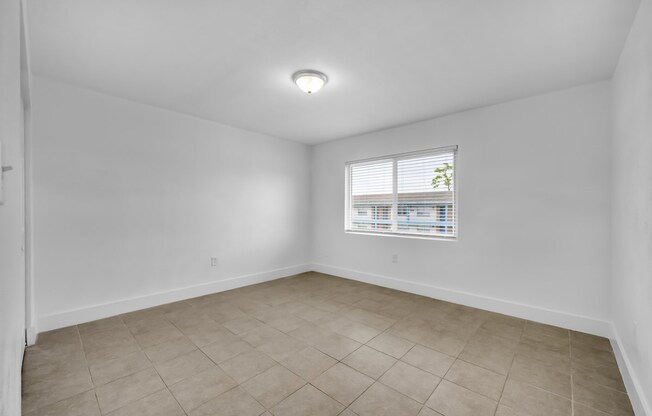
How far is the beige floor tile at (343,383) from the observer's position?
6.43 ft

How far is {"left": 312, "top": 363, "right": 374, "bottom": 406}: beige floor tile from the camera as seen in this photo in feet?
6.43

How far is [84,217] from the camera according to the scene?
10.3 feet

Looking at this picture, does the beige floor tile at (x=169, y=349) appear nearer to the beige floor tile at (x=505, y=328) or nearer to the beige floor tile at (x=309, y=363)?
the beige floor tile at (x=309, y=363)

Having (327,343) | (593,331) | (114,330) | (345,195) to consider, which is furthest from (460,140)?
(114,330)

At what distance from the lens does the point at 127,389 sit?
202cm

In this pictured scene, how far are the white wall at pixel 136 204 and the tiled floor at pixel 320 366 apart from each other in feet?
1.49

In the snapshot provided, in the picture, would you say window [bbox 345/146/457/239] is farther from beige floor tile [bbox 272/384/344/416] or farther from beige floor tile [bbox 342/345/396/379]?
beige floor tile [bbox 272/384/344/416]

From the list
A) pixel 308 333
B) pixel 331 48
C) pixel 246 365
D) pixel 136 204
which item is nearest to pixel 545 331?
pixel 308 333

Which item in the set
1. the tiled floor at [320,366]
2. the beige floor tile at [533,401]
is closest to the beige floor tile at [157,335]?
the tiled floor at [320,366]

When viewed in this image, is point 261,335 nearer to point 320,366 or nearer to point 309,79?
point 320,366

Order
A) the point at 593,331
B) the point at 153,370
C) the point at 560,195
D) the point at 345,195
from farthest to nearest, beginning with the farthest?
the point at 345,195
the point at 560,195
the point at 593,331
the point at 153,370

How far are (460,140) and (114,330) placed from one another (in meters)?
4.75

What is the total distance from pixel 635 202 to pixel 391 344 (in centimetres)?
223

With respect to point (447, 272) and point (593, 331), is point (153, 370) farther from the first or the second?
point (593, 331)
